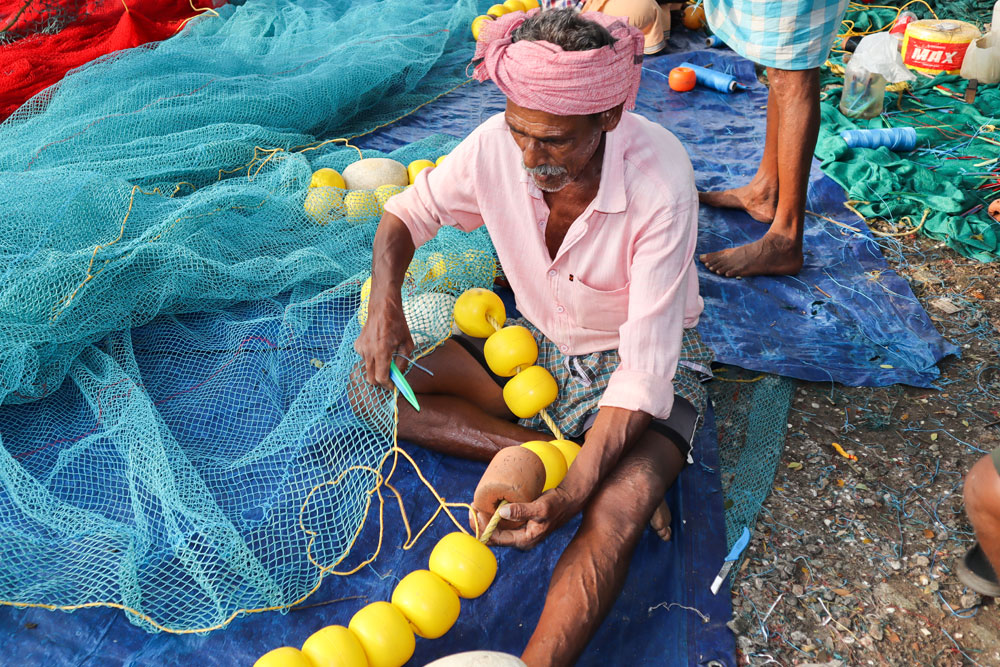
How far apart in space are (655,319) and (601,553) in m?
0.71

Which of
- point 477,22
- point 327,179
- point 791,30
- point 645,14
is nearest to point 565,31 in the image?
point 791,30

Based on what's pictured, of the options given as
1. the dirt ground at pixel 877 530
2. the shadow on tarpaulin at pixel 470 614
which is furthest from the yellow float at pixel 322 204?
the dirt ground at pixel 877 530

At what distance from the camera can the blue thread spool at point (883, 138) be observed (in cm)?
489

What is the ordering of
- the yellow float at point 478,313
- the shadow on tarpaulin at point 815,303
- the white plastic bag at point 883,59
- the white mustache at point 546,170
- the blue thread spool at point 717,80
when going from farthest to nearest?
1. the blue thread spool at point 717,80
2. the white plastic bag at point 883,59
3. the shadow on tarpaulin at point 815,303
4. the yellow float at point 478,313
5. the white mustache at point 546,170

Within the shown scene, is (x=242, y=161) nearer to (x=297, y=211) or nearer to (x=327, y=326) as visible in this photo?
(x=297, y=211)

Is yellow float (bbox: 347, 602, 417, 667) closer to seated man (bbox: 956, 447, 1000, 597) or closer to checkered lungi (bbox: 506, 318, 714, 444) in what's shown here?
checkered lungi (bbox: 506, 318, 714, 444)

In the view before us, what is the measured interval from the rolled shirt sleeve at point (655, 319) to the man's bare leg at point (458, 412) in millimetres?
634

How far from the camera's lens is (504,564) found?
2.67 meters

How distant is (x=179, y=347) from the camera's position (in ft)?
10.9

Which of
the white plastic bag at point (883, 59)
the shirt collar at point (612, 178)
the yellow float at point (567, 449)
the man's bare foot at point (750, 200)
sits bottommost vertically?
the man's bare foot at point (750, 200)

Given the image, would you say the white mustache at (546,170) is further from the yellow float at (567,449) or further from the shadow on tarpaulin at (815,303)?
the shadow on tarpaulin at (815,303)

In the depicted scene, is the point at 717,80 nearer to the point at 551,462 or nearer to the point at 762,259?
the point at 762,259

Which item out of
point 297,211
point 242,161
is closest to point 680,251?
point 297,211

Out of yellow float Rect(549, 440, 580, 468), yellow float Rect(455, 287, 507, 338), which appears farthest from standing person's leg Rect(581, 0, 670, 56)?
yellow float Rect(549, 440, 580, 468)
